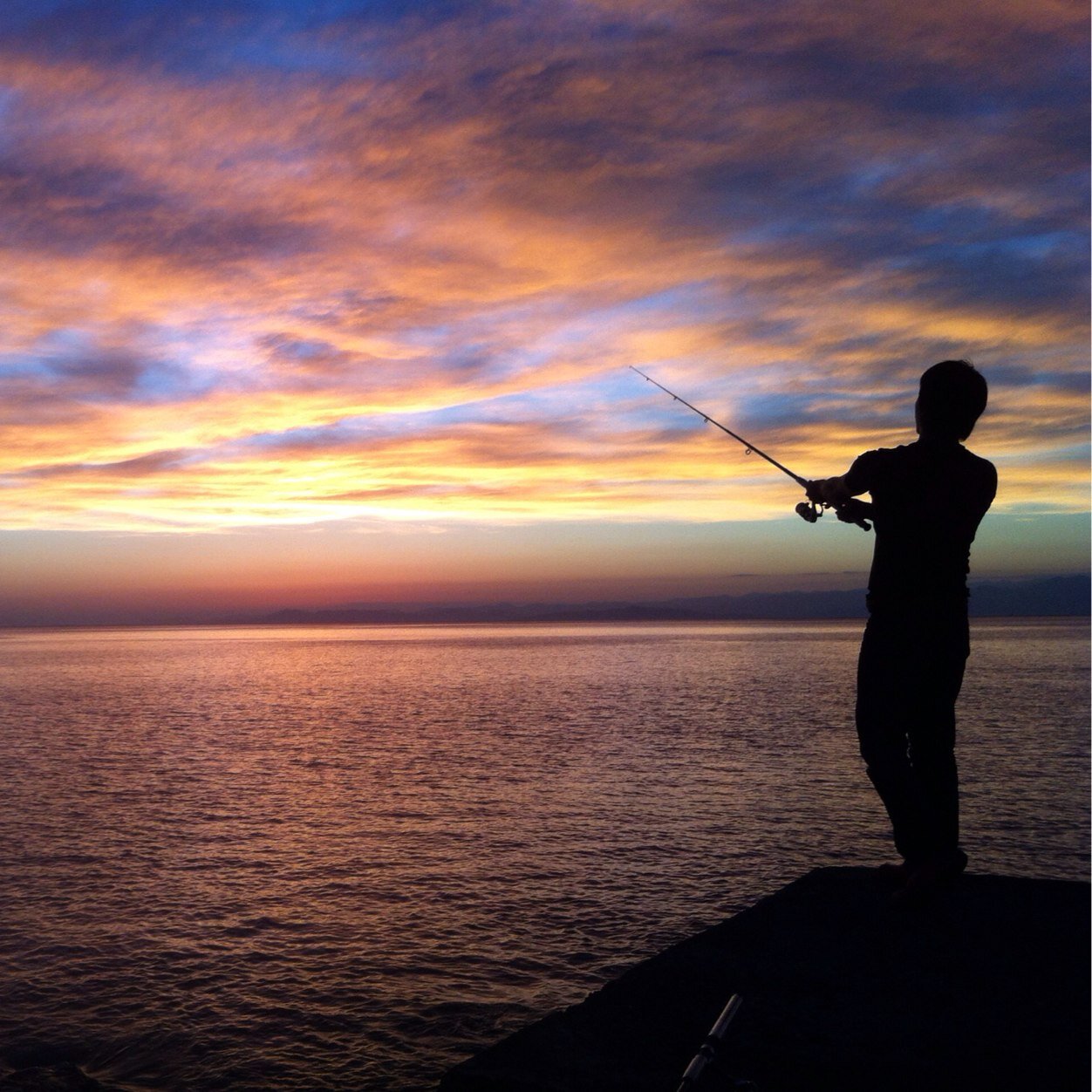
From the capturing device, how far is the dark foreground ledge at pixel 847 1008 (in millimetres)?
3453

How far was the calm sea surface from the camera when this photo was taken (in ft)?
31.5

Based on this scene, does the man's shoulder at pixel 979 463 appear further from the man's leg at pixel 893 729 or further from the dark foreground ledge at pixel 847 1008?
the dark foreground ledge at pixel 847 1008

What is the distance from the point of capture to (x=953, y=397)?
5.42m

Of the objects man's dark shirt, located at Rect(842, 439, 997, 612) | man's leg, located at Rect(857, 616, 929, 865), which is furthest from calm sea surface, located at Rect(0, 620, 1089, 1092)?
man's dark shirt, located at Rect(842, 439, 997, 612)

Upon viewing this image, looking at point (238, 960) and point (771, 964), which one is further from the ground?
point (771, 964)

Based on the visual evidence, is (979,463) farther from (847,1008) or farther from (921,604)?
(847,1008)

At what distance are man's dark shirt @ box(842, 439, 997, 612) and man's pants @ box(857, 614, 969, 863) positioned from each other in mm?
132

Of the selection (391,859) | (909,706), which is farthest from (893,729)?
(391,859)

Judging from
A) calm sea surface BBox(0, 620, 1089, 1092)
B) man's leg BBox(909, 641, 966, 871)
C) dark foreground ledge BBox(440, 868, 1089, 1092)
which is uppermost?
man's leg BBox(909, 641, 966, 871)

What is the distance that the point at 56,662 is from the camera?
95312mm

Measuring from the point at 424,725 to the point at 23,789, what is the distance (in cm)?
1510

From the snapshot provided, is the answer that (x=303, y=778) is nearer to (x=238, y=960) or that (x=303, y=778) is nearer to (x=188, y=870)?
(x=188, y=870)

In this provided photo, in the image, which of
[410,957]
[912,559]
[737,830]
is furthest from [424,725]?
[912,559]

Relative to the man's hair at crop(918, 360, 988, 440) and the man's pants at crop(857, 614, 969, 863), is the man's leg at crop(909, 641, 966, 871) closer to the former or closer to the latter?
the man's pants at crop(857, 614, 969, 863)
